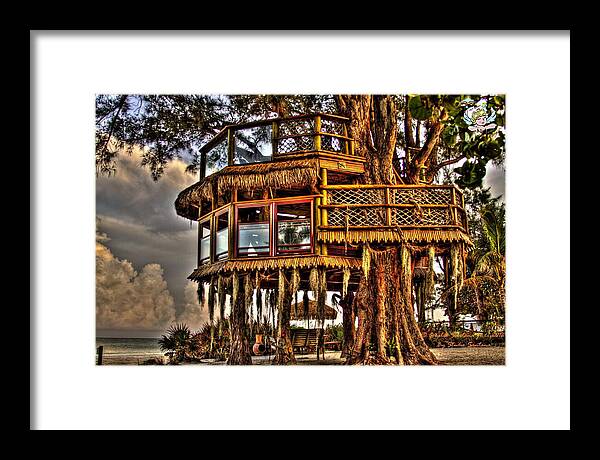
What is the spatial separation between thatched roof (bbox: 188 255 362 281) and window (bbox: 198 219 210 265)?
9 cm

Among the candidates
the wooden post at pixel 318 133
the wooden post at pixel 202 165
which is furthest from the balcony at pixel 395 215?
the wooden post at pixel 202 165

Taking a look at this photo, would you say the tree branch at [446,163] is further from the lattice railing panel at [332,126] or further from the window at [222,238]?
the window at [222,238]

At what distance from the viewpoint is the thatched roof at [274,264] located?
8.63m

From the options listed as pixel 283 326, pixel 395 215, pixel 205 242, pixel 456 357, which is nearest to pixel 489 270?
pixel 456 357

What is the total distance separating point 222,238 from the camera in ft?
29.9

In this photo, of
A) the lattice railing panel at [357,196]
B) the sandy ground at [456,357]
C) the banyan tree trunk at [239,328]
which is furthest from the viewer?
the lattice railing panel at [357,196]

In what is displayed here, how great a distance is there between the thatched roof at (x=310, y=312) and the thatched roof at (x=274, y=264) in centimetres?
69

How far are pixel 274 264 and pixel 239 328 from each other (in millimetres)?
924

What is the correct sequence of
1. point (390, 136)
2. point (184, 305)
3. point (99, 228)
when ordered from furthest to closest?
point (390, 136), point (184, 305), point (99, 228)
